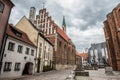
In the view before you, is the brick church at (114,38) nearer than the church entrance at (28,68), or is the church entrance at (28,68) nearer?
the church entrance at (28,68)

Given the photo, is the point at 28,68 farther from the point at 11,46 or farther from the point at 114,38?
the point at 114,38

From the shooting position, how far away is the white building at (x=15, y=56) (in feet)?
47.2

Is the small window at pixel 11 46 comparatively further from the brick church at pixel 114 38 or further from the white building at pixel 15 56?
the brick church at pixel 114 38

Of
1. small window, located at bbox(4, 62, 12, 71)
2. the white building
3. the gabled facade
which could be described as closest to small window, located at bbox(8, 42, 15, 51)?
the white building

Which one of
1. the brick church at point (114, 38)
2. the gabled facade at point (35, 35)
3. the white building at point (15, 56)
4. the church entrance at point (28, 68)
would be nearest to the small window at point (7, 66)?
the white building at point (15, 56)

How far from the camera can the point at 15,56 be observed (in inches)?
633

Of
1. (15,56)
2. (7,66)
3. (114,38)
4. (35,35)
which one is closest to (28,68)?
(15,56)

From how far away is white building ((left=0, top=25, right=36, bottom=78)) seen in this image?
14.4m

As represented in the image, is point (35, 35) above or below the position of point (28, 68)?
above

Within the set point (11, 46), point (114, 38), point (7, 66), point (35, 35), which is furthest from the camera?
point (35, 35)

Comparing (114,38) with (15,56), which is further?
(114,38)

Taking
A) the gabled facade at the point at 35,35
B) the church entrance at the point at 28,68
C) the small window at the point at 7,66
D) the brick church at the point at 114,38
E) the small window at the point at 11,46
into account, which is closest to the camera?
the small window at the point at 7,66

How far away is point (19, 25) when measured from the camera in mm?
24688

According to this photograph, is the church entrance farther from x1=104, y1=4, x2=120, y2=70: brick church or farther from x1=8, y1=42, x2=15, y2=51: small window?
x1=104, y1=4, x2=120, y2=70: brick church
